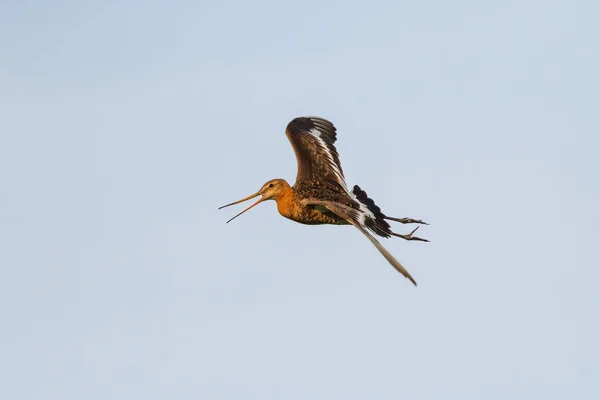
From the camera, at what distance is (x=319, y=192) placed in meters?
20.2

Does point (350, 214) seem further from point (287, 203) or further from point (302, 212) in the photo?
point (287, 203)

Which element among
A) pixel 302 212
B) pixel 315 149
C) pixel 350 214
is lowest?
pixel 350 214

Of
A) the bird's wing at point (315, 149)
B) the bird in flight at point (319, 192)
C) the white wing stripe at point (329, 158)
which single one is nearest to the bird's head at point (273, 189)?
the bird in flight at point (319, 192)

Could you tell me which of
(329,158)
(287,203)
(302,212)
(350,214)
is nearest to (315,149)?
(329,158)

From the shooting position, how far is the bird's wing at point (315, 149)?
69.5 ft

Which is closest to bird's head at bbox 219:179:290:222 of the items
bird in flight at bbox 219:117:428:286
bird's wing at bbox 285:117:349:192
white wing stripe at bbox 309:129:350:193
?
bird in flight at bbox 219:117:428:286

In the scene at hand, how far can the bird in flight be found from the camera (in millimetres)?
18703

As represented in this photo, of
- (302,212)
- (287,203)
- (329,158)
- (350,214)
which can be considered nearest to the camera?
(350,214)

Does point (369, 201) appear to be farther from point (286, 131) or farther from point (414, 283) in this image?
point (414, 283)

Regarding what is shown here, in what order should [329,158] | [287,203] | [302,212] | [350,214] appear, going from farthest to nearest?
[329,158] → [287,203] → [302,212] → [350,214]

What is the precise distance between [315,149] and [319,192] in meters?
1.63

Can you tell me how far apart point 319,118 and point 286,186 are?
2928 millimetres

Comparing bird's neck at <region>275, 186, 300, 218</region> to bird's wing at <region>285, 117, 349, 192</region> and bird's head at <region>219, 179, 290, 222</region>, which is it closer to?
bird's head at <region>219, 179, 290, 222</region>

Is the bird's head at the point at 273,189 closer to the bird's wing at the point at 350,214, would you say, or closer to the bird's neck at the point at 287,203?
the bird's neck at the point at 287,203
